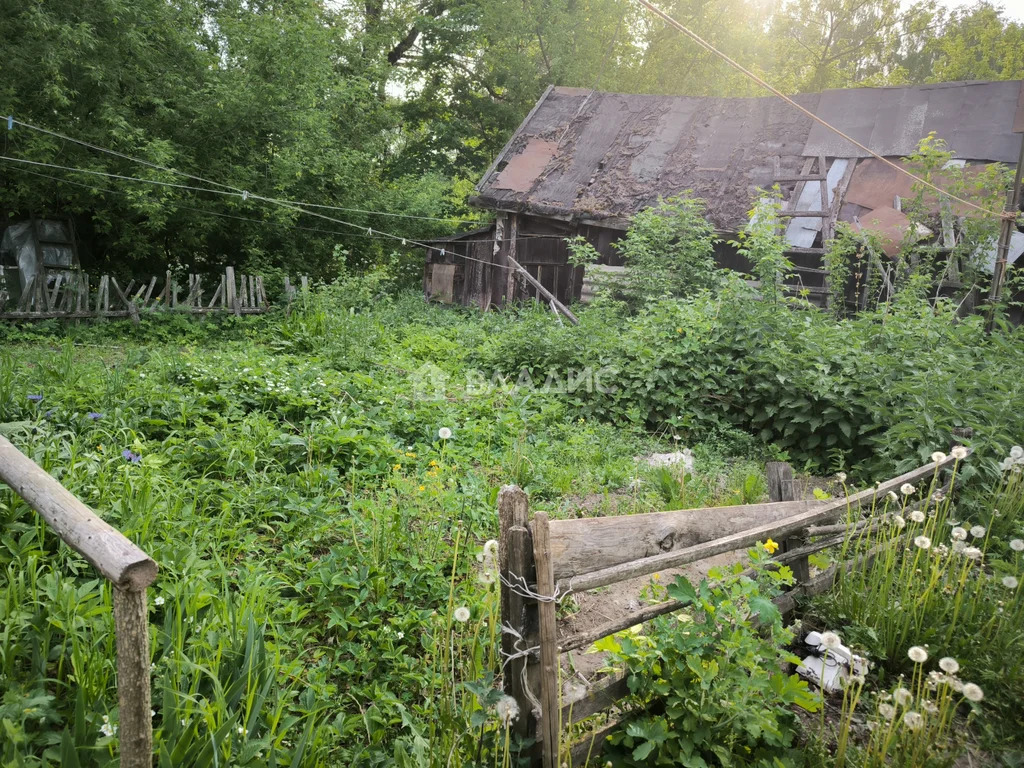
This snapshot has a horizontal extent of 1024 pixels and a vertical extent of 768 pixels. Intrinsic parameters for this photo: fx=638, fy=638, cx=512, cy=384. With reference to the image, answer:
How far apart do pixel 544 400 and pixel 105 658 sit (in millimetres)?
4978

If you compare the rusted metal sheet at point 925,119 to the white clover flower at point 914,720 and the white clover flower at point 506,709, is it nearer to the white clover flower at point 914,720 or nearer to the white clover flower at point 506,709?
the white clover flower at point 914,720

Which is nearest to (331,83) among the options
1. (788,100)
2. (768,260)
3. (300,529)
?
(768,260)

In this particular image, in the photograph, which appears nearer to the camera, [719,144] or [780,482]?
[780,482]

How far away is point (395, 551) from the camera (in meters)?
3.38

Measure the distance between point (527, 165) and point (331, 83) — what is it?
5.34 meters

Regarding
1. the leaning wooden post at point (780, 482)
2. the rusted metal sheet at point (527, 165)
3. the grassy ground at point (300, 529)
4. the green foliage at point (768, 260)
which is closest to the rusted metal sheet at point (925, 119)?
the green foliage at point (768, 260)

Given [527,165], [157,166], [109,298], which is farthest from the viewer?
[527,165]

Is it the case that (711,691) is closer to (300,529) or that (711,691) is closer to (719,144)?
(300,529)

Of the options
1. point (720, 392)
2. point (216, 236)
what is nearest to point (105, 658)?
point (720, 392)

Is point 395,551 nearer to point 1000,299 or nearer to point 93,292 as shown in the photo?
point 1000,299

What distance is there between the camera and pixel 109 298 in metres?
12.1

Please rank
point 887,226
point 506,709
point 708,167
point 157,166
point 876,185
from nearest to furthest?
point 506,709 < point 887,226 < point 157,166 < point 876,185 < point 708,167

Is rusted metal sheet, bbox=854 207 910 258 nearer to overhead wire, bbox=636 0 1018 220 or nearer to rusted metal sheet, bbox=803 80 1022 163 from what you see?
overhead wire, bbox=636 0 1018 220

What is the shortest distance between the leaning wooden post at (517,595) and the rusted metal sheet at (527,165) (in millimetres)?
12763
